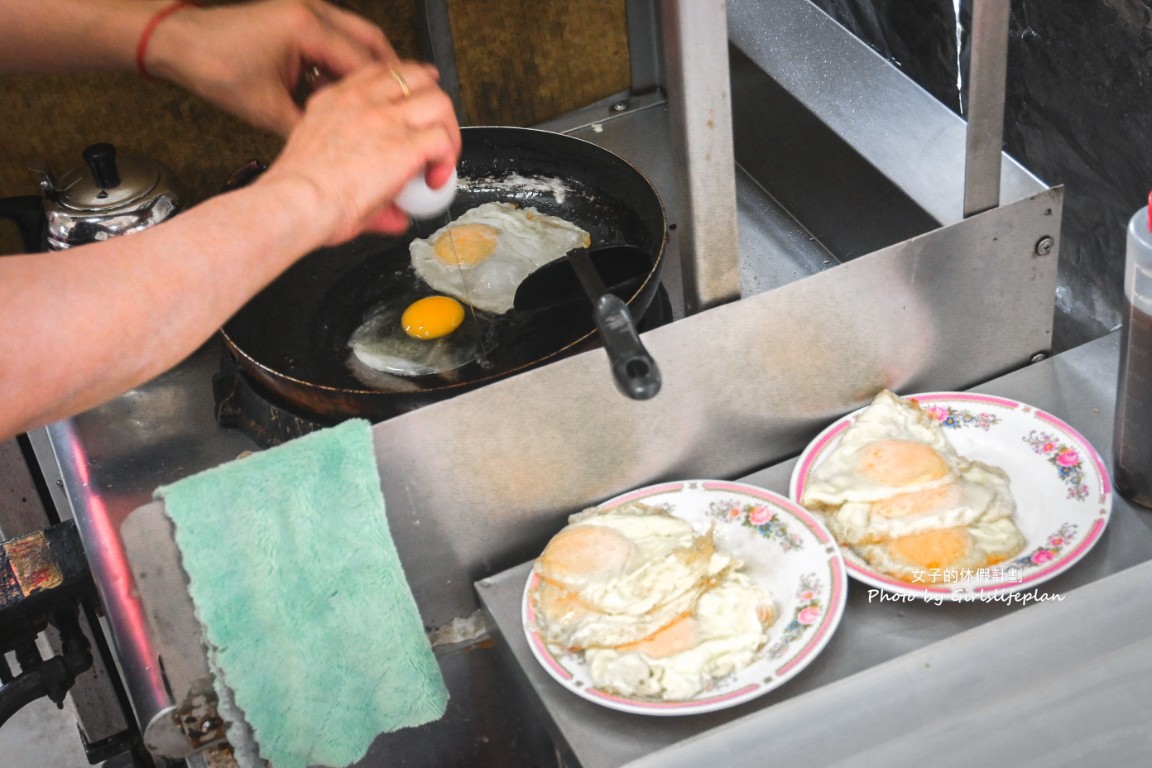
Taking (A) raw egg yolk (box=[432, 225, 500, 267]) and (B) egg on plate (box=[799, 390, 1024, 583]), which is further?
(A) raw egg yolk (box=[432, 225, 500, 267])

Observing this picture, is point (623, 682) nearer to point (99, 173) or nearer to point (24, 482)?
point (99, 173)

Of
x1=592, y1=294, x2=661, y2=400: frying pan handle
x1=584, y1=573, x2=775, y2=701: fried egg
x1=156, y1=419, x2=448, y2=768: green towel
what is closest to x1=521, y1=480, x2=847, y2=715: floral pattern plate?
x1=584, y1=573, x2=775, y2=701: fried egg

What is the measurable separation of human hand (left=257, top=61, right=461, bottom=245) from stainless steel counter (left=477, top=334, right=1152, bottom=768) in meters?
0.57

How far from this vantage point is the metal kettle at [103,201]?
1.82 m

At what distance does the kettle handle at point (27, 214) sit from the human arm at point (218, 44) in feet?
1.29

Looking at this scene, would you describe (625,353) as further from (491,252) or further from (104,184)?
(104,184)

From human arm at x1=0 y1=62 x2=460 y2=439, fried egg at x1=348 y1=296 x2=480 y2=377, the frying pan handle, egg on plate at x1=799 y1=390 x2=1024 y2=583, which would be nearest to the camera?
human arm at x1=0 y1=62 x2=460 y2=439

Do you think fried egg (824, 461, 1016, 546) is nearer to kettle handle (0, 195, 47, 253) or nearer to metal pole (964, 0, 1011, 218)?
metal pole (964, 0, 1011, 218)

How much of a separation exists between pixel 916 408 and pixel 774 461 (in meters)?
0.21

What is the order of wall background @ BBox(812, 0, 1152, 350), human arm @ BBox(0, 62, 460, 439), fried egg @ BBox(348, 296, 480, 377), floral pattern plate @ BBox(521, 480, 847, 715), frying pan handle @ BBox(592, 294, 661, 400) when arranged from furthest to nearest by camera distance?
wall background @ BBox(812, 0, 1152, 350) < fried egg @ BBox(348, 296, 480, 377) < floral pattern plate @ BBox(521, 480, 847, 715) < frying pan handle @ BBox(592, 294, 661, 400) < human arm @ BBox(0, 62, 460, 439)

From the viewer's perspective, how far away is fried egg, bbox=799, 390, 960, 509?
140cm

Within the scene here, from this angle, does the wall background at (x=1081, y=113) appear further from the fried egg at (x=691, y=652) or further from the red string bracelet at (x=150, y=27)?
the red string bracelet at (x=150, y=27)

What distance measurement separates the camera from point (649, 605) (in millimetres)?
1302

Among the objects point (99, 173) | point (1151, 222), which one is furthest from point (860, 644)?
point (99, 173)
